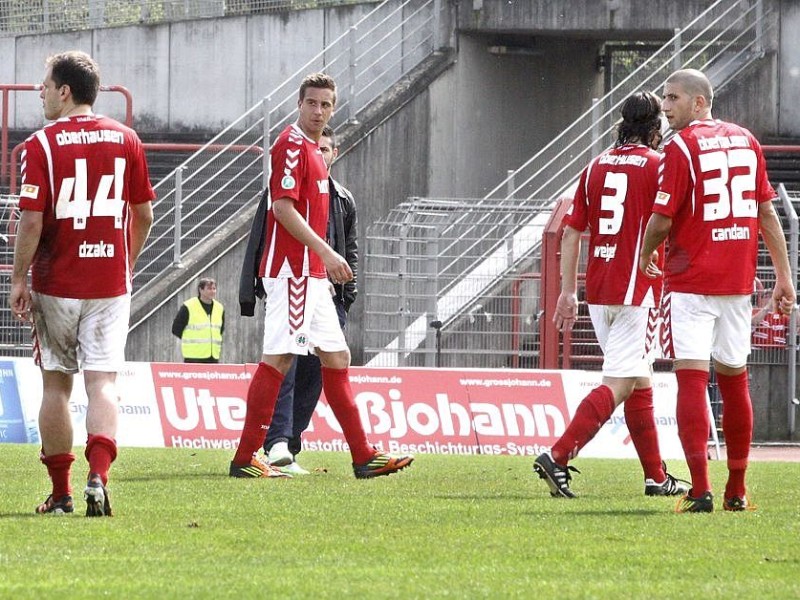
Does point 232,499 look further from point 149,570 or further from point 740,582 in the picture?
point 740,582

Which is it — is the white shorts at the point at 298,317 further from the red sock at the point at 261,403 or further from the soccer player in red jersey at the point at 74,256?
the soccer player in red jersey at the point at 74,256

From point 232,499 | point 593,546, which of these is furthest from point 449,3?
point 593,546

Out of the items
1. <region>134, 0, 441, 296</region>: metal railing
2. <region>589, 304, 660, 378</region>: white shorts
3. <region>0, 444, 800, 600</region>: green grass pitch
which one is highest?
<region>134, 0, 441, 296</region>: metal railing

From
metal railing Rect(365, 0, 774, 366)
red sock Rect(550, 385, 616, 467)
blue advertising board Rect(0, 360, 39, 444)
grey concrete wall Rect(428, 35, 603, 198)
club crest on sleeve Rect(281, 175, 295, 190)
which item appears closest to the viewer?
red sock Rect(550, 385, 616, 467)

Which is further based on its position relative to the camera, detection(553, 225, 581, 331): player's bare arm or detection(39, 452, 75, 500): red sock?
detection(553, 225, 581, 331): player's bare arm

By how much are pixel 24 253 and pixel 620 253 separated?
344cm

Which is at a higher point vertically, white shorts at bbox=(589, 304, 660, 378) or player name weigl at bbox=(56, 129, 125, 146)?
player name weigl at bbox=(56, 129, 125, 146)

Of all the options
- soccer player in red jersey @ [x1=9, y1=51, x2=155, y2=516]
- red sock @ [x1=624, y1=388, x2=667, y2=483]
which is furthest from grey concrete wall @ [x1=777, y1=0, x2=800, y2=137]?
soccer player in red jersey @ [x1=9, y1=51, x2=155, y2=516]

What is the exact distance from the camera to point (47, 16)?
30.4 meters

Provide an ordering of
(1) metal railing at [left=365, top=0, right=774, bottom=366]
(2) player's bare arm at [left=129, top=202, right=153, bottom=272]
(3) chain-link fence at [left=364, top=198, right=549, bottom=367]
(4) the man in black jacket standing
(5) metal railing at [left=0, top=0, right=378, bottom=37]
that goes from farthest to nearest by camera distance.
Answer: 1. (5) metal railing at [left=0, top=0, right=378, bottom=37]
2. (1) metal railing at [left=365, top=0, right=774, bottom=366]
3. (3) chain-link fence at [left=364, top=198, right=549, bottom=367]
4. (4) the man in black jacket standing
5. (2) player's bare arm at [left=129, top=202, right=153, bottom=272]

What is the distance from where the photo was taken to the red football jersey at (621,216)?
9.62 meters

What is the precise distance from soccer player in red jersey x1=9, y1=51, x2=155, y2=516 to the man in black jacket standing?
2.87 metres

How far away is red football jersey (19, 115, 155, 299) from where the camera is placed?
7.82 metres

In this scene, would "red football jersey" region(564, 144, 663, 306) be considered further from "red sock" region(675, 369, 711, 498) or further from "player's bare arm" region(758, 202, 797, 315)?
"red sock" region(675, 369, 711, 498)
